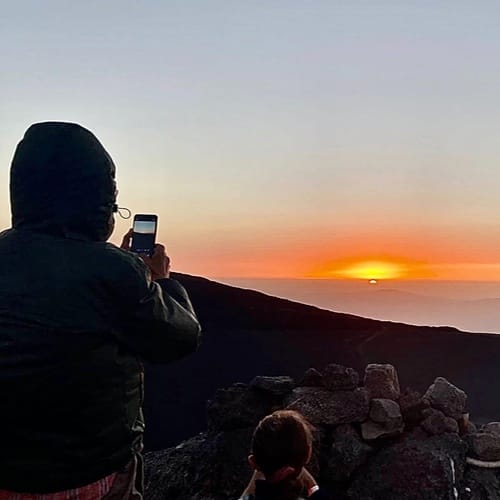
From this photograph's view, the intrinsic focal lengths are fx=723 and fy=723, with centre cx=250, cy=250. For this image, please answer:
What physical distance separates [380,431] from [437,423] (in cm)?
32

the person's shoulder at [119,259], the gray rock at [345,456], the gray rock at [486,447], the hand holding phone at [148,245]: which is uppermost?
the hand holding phone at [148,245]

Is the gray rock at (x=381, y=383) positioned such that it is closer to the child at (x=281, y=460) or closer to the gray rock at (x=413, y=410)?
the gray rock at (x=413, y=410)

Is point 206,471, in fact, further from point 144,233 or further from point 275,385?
point 144,233

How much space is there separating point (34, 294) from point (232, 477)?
9.18ft

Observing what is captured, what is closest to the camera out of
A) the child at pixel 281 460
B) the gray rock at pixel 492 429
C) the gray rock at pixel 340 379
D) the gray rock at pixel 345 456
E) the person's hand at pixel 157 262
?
the person's hand at pixel 157 262

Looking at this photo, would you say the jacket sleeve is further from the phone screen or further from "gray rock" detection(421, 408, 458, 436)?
"gray rock" detection(421, 408, 458, 436)

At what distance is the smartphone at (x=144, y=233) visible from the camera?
6.84 ft

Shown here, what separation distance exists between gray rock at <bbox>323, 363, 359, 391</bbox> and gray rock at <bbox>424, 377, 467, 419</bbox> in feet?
1.39

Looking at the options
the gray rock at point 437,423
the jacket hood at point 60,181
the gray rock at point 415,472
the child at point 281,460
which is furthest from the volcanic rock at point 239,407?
the jacket hood at point 60,181

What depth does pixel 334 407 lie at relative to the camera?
4129 mm

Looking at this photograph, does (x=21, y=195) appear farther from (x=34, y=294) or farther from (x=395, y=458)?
(x=395, y=458)

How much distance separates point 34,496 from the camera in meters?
1.72

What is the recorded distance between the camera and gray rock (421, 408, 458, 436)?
13.2ft

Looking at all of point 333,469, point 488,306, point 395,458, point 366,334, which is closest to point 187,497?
point 333,469
